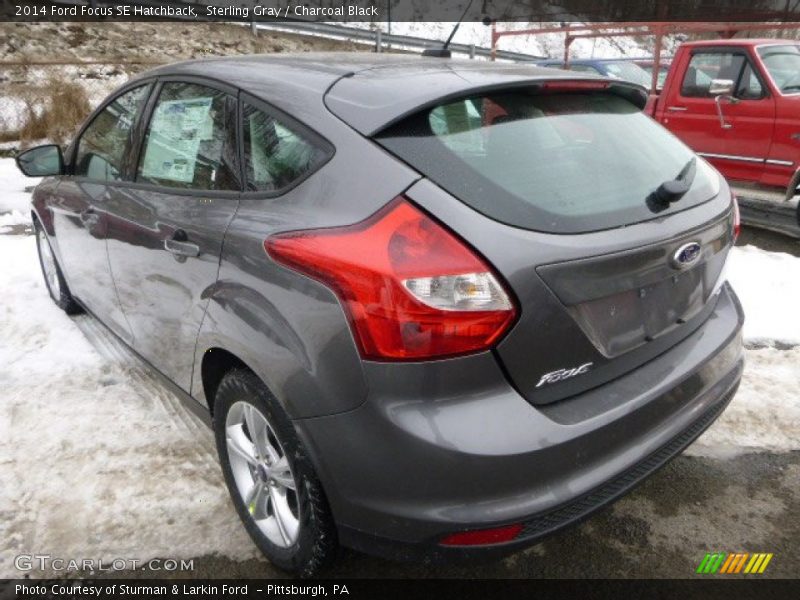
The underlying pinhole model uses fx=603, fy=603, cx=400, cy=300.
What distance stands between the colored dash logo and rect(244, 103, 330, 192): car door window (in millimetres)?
1910

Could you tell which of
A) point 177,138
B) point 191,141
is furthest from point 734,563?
point 177,138

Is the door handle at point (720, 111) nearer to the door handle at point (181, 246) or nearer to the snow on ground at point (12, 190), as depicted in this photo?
the door handle at point (181, 246)

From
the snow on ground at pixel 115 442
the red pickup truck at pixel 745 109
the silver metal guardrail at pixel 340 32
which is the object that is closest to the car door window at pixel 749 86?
the red pickup truck at pixel 745 109

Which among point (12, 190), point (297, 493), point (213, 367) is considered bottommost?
point (12, 190)

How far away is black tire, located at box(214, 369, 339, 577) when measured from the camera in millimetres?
1766

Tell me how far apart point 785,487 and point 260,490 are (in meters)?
2.13

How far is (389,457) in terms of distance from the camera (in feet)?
5.01

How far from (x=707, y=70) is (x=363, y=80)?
241 inches

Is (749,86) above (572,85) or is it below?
below

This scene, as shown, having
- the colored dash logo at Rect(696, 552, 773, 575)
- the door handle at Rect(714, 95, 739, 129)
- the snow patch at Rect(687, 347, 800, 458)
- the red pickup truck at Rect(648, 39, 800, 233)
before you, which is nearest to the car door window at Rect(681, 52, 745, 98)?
the red pickup truck at Rect(648, 39, 800, 233)

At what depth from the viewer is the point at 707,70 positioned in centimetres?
659

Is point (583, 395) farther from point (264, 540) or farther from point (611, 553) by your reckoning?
point (264, 540)

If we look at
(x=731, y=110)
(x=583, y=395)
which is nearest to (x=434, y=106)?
(x=583, y=395)

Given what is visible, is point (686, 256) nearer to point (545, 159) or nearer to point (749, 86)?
point (545, 159)
